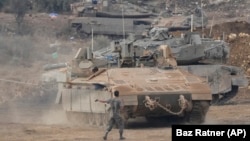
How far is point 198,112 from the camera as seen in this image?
862 inches

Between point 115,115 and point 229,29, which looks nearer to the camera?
point 115,115

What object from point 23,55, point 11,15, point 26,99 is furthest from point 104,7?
point 26,99

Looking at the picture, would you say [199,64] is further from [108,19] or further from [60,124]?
[108,19]

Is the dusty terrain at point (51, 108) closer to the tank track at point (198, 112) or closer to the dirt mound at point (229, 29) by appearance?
the dirt mound at point (229, 29)

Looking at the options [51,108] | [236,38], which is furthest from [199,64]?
[236,38]

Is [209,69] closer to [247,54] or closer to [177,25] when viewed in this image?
[247,54]

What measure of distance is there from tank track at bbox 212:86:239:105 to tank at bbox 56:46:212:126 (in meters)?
6.12

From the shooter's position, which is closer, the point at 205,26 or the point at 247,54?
the point at 247,54

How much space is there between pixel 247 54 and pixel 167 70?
1433 cm

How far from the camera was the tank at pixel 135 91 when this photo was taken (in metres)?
21.2

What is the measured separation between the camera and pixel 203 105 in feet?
71.5

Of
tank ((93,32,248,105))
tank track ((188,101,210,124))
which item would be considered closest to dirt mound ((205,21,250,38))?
tank ((93,32,248,105))

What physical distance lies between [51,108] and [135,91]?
6.13 m

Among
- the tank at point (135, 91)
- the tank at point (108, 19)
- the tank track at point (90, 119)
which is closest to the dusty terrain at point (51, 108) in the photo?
the tank track at point (90, 119)
